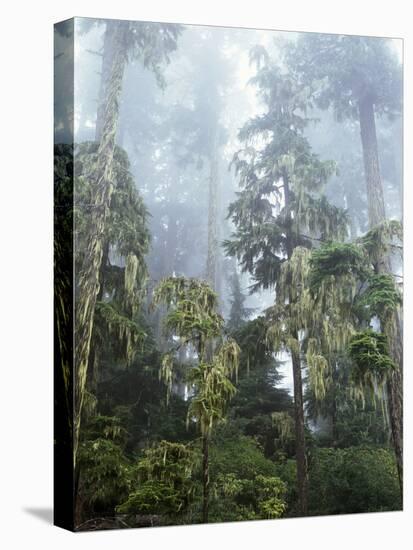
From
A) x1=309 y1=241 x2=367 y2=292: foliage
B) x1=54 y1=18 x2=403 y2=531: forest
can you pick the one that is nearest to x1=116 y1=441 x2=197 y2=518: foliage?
x1=54 y1=18 x2=403 y2=531: forest

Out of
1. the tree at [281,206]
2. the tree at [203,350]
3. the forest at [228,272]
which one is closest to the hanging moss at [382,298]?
the forest at [228,272]

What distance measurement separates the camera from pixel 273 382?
11047 millimetres

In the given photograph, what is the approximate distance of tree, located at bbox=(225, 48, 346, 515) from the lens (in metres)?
11.1

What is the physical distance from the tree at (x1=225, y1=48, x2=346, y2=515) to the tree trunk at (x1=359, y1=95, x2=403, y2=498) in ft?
1.30

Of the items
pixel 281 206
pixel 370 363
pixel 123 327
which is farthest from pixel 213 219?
pixel 370 363

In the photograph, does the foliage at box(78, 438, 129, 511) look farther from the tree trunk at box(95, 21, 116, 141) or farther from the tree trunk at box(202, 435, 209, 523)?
the tree trunk at box(95, 21, 116, 141)

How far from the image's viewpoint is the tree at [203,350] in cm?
1070

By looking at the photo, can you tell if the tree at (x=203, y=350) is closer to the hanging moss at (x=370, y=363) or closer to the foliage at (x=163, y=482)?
the foliage at (x=163, y=482)

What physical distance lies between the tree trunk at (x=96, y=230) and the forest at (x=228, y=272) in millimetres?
16

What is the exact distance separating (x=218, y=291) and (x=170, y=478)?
160 cm

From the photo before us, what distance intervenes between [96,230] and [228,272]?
4.11 ft

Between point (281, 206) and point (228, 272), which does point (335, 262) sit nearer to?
point (281, 206)

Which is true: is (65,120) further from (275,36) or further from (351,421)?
(351,421)

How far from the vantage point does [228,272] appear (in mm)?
10938
